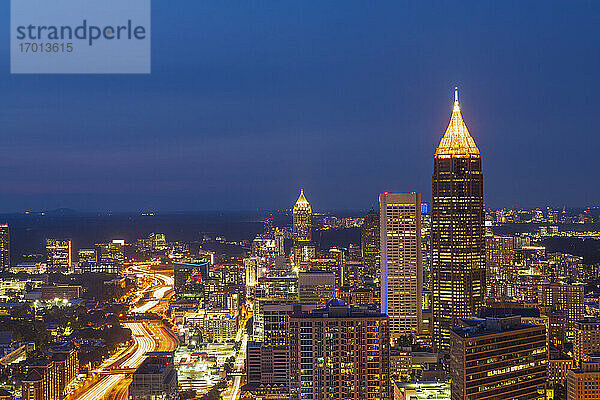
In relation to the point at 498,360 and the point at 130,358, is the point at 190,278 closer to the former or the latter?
the point at 130,358

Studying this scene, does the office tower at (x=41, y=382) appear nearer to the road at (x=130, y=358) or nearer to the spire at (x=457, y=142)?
the road at (x=130, y=358)

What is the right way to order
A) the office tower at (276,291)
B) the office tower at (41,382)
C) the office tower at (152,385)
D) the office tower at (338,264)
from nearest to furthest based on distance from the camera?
the office tower at (152,385)
the office tower at (41,382)
the office tower at (276,291)
the office tower at (338,264)

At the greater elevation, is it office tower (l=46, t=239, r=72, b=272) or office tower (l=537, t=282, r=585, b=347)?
office tower (l=46, t=239, r=72, b=272)

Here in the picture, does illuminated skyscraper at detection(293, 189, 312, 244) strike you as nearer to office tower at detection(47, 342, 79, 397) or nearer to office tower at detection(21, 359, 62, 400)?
office tower at detection(47, 342, 79, 397)

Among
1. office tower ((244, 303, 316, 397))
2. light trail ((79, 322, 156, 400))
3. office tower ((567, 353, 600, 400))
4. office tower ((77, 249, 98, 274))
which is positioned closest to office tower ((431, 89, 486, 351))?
office tower ((244, 303, 316, 397))

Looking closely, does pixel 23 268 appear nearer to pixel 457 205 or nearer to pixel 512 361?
pixel 457 205

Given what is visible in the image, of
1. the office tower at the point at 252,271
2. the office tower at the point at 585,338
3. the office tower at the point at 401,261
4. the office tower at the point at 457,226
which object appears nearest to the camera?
the office tower at the point at 585,338

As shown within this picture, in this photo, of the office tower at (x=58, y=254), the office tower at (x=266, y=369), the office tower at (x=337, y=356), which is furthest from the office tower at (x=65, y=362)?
the office tower at (x=58, y=254)
